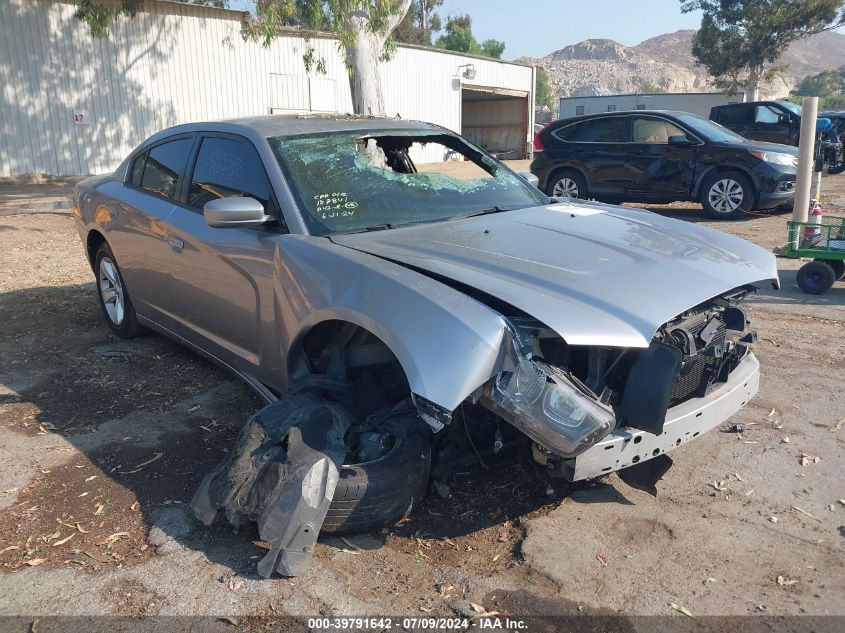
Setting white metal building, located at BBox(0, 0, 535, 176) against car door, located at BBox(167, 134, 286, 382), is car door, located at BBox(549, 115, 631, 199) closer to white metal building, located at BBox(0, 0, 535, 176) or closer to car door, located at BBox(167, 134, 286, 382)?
white metal building, located at BBox(0, 0, 535, 176)

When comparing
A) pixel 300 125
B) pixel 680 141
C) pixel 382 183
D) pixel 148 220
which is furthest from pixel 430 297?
pixel 680 141

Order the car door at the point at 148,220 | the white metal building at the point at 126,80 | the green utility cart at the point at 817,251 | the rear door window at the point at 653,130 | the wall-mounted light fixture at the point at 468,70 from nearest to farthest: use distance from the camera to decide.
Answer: the car door at the point at 148,220, the green utility cart at the point at 817,251, the rear door window at the point at 653,130, the white metal building at the point at 126,80, the wall-mounted light fixture at the point at 468,70

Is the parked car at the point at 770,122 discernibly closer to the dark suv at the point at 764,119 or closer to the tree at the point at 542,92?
the dark suv at the point at 764,119

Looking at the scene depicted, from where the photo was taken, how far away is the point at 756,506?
11.0ft

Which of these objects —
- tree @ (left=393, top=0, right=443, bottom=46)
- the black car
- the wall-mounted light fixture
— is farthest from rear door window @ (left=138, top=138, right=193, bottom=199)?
tree @ (left=393, top=0, right=443, bottom=46)

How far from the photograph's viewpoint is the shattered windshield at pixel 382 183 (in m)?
3.90

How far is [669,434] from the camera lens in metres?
3.03

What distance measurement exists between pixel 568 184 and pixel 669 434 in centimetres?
1011

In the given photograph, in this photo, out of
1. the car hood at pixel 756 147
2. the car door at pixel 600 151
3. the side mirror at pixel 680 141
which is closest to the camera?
the car hood at pixel 756 147

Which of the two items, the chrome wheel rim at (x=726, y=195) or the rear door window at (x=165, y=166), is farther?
the chrome wheel rim at (x=726, y=195)

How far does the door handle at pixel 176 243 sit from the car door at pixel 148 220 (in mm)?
62

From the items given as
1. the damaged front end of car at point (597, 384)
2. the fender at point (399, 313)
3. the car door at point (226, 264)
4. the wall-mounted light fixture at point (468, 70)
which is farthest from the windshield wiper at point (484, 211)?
the wall-mounted light fixture at point (468, 70)

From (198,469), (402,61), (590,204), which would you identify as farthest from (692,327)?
(402,61)

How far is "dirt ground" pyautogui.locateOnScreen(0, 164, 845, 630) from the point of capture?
2791 mm
